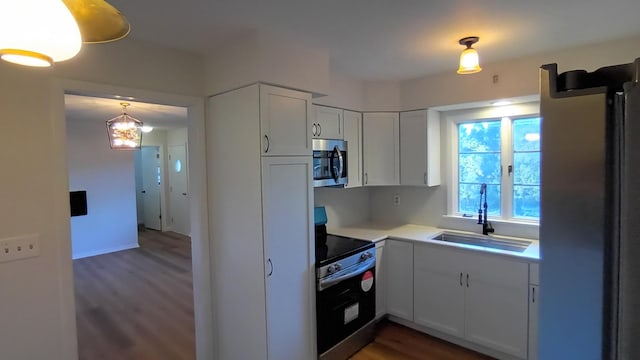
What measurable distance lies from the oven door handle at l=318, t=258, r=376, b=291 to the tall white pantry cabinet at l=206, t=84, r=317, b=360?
0.28ft

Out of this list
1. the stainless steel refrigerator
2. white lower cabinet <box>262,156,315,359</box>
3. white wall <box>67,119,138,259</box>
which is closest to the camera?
the stainless steel refrigerator

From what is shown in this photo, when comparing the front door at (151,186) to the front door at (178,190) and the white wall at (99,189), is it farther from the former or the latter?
the white wall at (99,189)

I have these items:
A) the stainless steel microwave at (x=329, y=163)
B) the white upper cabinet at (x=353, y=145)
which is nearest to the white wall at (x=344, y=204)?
the white upper cabinet at (x=353, y=145)

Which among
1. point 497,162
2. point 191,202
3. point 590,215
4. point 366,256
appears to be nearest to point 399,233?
point 366,256

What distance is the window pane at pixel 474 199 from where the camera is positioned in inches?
133

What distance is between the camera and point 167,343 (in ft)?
10.1

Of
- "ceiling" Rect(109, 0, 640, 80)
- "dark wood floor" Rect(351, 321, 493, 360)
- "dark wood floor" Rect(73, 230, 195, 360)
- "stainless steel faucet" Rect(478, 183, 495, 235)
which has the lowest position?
"dark wood floor" Rect(351, 321, 493, 360)

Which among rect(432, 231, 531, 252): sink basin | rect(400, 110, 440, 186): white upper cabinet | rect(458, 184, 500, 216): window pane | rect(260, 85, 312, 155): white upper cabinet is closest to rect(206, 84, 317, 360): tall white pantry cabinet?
rect(260, 85, 312, 155): white upper cabinet

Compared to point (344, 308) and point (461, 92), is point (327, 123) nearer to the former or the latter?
point (461, 92)

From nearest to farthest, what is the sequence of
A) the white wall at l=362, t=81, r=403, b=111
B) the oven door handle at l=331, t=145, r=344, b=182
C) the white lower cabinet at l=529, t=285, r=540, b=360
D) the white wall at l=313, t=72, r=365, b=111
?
the white lower cabinet at l=529, t=285, r=540, b=360, the oven door handle at l=331, t=145, r=344, b=182, the white wall at l=313, t=72, r=365, b=111, the white wall at l=362, t=81, r=403, b=111

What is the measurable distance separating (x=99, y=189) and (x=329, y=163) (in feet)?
16.7

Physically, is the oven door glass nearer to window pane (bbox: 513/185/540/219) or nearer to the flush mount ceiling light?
window pane (bbox: 513/185/540/219)

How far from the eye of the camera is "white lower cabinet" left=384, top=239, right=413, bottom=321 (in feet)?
10.5

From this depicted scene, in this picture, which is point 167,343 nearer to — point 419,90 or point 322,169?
point 322,169
